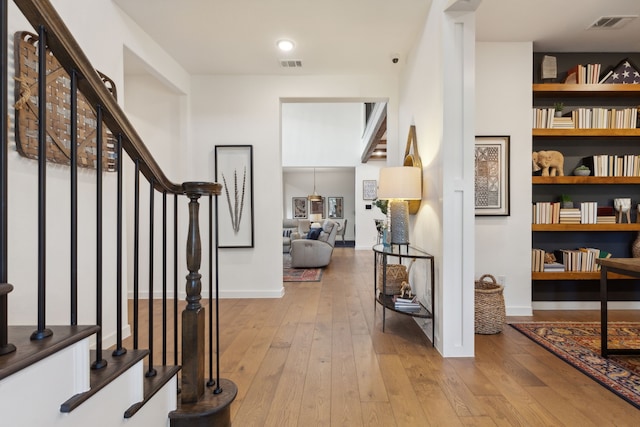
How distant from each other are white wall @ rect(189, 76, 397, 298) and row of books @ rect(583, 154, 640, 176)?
2.17 m

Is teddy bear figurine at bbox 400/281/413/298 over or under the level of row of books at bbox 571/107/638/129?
under

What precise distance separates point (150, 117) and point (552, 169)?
4.75 metres

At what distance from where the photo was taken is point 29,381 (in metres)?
0.78

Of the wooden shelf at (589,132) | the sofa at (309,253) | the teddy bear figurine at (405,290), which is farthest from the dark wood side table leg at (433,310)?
the sofa at (309,253)

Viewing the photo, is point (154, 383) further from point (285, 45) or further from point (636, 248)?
point (636, 248)

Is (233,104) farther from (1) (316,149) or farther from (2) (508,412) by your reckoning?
(1) (316,149)

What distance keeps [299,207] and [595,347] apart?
32.7ft

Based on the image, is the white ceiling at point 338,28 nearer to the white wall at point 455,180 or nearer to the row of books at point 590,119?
the white wall at point 455,180

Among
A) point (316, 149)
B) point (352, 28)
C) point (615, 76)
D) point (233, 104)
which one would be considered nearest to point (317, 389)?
point (352, 28)

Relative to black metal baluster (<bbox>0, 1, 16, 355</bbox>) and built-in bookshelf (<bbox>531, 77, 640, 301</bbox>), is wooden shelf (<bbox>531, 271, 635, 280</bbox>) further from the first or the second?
black metal baluster (<bbox>0, 1, 16, 355</bbox>)

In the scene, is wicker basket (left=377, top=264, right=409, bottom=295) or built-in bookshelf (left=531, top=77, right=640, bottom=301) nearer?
wicker basket (left=377, top=264, right=409, bottom=295)

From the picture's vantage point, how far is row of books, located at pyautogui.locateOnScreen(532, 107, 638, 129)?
344 centimetres

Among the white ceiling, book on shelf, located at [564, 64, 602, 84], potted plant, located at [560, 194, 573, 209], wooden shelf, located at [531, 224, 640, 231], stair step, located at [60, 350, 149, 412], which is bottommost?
stair step, located at [60, 350, 149, 412]

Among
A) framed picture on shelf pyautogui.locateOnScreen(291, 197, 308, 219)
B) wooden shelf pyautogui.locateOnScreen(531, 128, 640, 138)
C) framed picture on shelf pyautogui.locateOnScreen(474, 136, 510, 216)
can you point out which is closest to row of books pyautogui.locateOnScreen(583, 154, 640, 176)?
wooden shelf pyautogui.locateOnScreen(531, 128, 640, 138)
